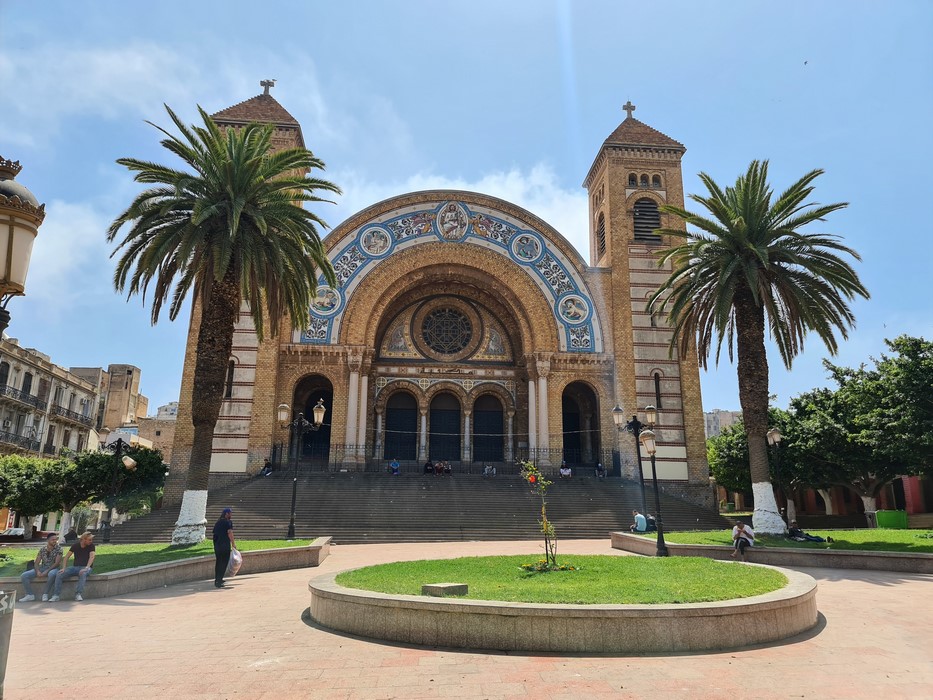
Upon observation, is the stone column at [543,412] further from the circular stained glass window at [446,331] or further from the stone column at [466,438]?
the circular stained glass window at [446,331]

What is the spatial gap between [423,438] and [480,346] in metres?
5.71

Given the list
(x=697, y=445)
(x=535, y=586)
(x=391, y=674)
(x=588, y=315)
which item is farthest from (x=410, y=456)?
(x=391, y=674)

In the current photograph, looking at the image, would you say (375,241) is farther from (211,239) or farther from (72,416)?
(72,416)

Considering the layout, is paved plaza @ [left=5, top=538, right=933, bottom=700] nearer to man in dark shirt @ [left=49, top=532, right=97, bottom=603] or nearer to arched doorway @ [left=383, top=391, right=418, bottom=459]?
man in dark shirt @ [left=49, top=532, right=97, bottom=603]

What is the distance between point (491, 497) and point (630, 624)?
18021 millimetres

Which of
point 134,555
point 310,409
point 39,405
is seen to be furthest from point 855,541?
point 39,405

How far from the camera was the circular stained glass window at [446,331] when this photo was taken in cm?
3312

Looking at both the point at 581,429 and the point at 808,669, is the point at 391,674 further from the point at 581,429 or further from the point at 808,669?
the point at 581,429

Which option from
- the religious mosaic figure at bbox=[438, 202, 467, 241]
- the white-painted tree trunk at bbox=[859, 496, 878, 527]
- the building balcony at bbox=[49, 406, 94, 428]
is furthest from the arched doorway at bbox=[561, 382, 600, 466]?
the building balcony at bbox=[49, 406, 94, 428]

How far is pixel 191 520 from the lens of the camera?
15.8 m

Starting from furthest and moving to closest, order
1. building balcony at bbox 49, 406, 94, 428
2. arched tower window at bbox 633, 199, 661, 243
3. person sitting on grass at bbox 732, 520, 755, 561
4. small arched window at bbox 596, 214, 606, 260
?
building balcony at bbox 49, 406, 94, 428 < small arched window at bbox 596, 214, 606, 260 < arched tower window at bbox 633, 199, 661, 243 < person sitting on grass at bbox 732, 520, 755, 561

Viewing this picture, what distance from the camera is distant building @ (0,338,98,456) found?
116 feet

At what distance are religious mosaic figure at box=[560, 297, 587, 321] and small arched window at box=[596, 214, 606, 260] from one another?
12.0 ft

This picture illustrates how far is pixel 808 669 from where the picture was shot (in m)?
6.02
